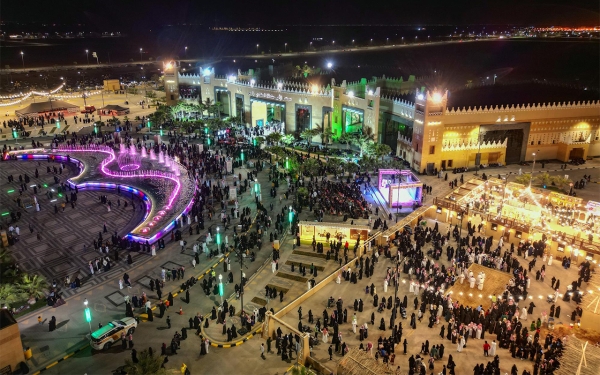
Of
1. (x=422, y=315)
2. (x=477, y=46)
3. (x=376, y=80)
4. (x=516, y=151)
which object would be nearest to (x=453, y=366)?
(x=422, y=315)

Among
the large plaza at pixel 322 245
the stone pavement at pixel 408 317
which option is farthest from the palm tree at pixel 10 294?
the stone pavement at pixel 408 317

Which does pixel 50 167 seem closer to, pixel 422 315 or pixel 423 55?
pixel 422 315

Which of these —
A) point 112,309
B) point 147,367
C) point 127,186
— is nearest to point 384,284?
point 147,367

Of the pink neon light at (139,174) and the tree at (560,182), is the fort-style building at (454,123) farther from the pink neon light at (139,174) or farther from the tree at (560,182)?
the pink neon light at (139,174)

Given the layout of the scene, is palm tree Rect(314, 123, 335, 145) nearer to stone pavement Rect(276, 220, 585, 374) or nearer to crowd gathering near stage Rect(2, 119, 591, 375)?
crowd gathering near stage Rect(2, 119, 591, 375)

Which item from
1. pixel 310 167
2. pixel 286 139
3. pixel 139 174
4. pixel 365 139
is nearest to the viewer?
pixel 310 167

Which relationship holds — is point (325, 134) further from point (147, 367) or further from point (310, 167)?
point (147, 367)
